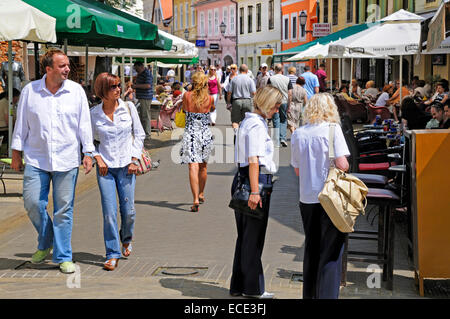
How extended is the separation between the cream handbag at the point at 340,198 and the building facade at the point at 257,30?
5927cm

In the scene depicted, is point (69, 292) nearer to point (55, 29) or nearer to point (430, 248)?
point (430, 248)

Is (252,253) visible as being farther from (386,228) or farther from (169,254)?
(169,254)

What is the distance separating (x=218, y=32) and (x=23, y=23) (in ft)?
228

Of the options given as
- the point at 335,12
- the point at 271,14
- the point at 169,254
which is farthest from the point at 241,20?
the point at 169,254

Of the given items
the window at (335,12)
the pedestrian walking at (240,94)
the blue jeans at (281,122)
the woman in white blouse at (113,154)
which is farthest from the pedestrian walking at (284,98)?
the window at (335,12)

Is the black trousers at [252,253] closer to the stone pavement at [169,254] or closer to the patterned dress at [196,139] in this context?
the stone pavement at [169,254]

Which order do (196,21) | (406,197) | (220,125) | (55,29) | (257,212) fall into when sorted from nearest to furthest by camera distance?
(257,212)
(406,197)
(55,29)
(220,125)
(196,21)

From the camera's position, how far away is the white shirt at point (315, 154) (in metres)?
5.77

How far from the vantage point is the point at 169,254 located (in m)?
8.02

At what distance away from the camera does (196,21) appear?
285 ft

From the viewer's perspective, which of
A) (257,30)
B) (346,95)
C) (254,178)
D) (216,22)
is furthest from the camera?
(216,22)

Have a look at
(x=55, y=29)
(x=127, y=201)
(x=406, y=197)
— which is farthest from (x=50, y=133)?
(x=55, y=29)

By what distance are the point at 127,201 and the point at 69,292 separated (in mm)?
1454

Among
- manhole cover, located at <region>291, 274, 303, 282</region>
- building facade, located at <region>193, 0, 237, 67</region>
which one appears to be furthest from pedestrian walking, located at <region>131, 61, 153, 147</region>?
building facade, located at <region>193, 0, 237, 67</region>
